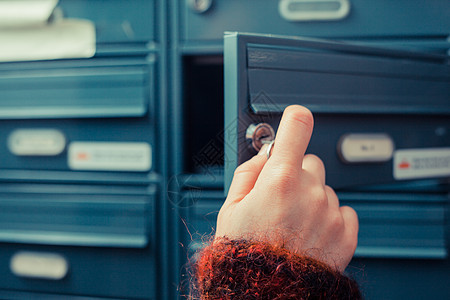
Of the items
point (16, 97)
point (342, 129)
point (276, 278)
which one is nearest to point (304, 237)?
point (276, 278)

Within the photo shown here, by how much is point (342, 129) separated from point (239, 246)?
32 cm

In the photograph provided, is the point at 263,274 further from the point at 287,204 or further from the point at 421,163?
the point at 421,163

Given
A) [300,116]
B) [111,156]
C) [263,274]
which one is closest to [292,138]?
[300,116]

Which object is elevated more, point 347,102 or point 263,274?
point 347,102

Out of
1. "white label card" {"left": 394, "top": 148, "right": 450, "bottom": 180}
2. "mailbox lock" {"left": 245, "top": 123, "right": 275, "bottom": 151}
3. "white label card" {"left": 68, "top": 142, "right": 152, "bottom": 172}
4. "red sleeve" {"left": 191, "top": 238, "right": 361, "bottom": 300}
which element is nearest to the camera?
"red sleeve" {"left": 191, "top": 238, "right": 361, "bottom": 300}

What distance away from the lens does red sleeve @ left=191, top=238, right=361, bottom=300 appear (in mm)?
374

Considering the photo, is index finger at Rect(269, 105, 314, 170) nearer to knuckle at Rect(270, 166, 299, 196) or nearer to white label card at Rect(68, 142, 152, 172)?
knuckle at Rect(270, 166, 299, 196)

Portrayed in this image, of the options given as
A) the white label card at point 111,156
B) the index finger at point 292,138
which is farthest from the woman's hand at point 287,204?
the white label card at point 111,156

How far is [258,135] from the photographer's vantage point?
492mm

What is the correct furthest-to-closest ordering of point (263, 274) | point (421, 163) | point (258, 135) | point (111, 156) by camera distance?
point (111, 156) < point (421, 163) < point (258, 135) < point (263, 274)

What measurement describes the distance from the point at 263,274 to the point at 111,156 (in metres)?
0.63

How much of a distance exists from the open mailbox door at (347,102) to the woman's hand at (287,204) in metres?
0.08

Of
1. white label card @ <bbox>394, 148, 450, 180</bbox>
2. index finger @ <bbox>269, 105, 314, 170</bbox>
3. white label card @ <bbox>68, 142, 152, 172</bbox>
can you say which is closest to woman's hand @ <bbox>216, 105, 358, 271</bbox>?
index finger @ <bbox>269, 105, 314, 170</bbox>

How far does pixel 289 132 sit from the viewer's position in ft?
1.33
